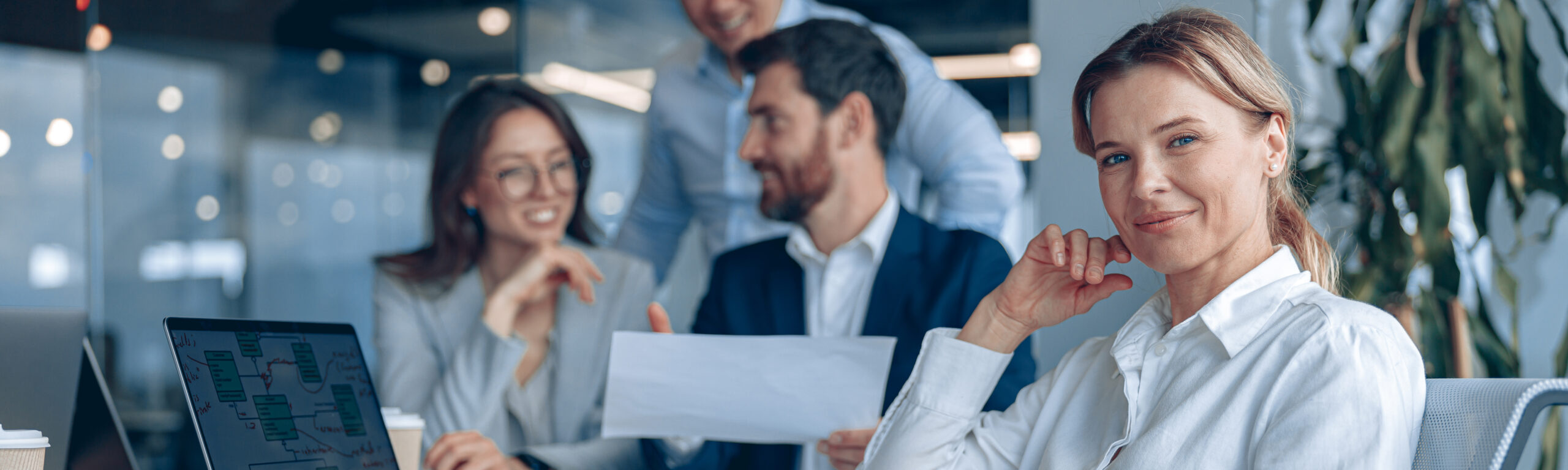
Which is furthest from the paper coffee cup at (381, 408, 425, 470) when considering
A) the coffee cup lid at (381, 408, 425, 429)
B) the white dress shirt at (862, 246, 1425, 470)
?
the white dress shirt at (862, 246, 1425, 470)

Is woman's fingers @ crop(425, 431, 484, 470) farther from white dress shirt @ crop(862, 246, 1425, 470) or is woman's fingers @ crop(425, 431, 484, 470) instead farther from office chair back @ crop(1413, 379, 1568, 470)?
office chair back @ crop(1413, 379, 1568, 470)

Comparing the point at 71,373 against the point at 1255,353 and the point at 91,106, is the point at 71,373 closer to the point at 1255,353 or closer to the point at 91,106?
the point at 1255,353

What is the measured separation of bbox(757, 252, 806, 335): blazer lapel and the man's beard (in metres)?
0.13

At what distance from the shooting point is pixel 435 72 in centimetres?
343

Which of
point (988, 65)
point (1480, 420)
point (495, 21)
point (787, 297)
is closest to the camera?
point (1480, 420)

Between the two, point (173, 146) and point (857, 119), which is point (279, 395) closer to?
point (857, 119)

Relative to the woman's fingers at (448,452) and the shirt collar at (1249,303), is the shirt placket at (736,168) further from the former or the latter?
the shirt collar at (1249,303)

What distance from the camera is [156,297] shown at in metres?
3.56

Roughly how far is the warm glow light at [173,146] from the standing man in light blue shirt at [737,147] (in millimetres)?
1714

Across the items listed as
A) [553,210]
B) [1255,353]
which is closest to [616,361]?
[553,210]

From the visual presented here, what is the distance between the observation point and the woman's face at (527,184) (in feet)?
9.34

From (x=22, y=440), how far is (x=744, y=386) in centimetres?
107

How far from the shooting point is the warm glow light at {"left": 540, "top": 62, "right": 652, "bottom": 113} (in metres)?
2.95

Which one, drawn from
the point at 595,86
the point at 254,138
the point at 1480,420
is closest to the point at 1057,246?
the point at 1480,420
